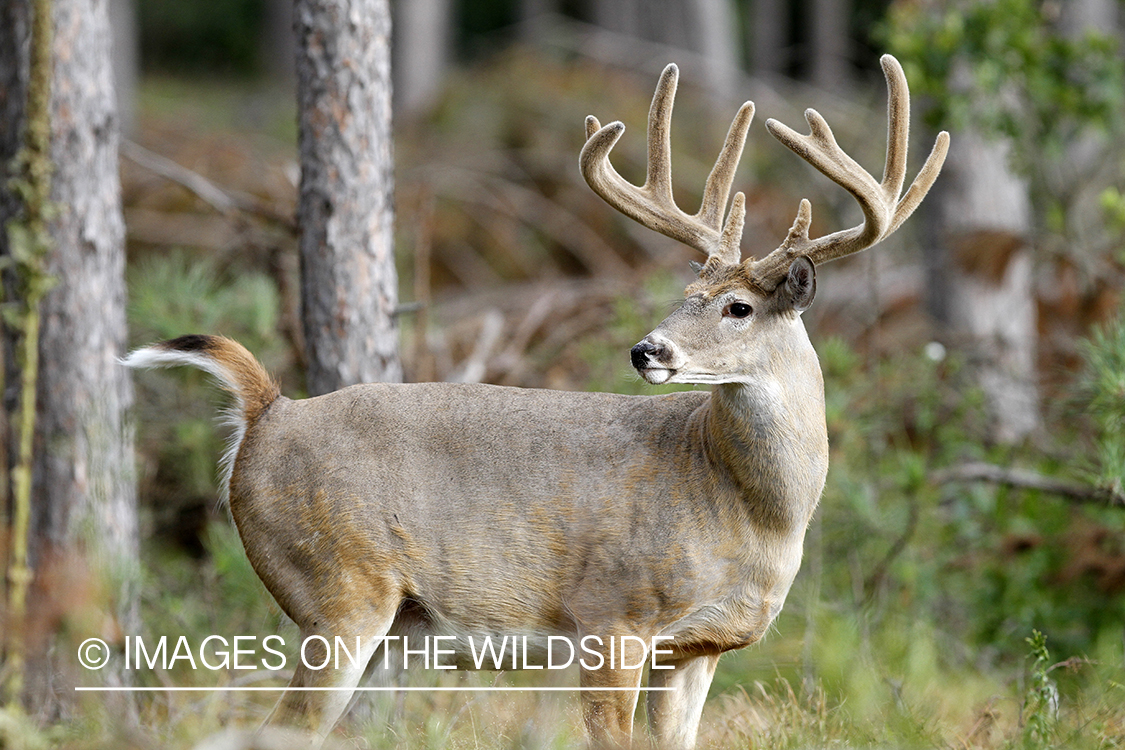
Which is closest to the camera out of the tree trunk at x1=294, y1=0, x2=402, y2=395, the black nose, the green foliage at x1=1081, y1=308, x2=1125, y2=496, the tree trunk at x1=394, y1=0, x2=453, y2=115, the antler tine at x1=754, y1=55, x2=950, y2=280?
the black nose

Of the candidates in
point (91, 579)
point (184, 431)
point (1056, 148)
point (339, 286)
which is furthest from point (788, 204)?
point (91, 579)

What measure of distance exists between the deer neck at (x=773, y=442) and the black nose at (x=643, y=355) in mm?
350

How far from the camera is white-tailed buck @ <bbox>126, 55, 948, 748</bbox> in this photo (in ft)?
11.3

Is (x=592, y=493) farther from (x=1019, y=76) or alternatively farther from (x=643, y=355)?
(x=1019, y=76)

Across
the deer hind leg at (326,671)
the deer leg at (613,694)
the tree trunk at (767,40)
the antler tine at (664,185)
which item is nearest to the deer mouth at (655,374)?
the antler tine at (664,185)

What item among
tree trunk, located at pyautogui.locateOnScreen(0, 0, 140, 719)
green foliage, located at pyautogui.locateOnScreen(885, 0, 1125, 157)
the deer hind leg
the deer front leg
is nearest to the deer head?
the deer front leg

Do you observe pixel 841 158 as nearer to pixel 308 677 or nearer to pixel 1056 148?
pixel 308 677

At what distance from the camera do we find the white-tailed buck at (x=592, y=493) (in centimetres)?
344

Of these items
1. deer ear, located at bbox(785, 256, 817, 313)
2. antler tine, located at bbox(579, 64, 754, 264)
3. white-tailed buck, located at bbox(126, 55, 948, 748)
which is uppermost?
antler tine, located at bbox(579, 64, 754, 264)

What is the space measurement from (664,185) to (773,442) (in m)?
0.97

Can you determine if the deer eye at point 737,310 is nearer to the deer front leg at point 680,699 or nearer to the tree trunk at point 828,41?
the deer front leg at point 680,699

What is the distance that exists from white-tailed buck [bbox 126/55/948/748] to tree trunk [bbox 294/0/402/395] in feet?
2.56

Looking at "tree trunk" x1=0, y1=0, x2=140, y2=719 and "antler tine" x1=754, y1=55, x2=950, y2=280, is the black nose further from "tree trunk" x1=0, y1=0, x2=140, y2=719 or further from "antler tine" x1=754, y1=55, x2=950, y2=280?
"tree trunk" x1=0, y1=0, x2=140, y2=719

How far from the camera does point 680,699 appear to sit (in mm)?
3781
